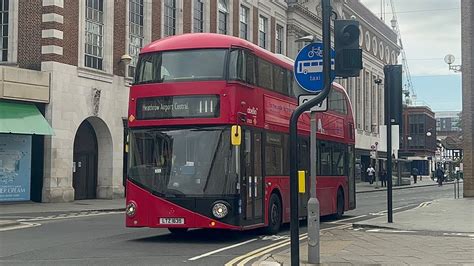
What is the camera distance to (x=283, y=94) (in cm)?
1708

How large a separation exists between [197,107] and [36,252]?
431 cm

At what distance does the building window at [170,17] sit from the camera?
38531mm

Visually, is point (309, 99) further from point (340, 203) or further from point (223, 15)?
point (223, 15)

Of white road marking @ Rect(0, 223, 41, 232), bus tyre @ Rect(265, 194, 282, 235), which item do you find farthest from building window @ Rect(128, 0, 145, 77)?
bus tyre @ Rect(265, 194, 282, 235)

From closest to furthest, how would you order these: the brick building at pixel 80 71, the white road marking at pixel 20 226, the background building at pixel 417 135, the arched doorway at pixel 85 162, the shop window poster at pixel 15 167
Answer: the white road marking at pixel 20 226
the shop window poster at pixel 15 167
the brick building at pixel 80 71
the arched doorway at pixel 85 162
the background building at pixel 417 135

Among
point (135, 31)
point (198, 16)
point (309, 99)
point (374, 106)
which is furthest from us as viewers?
point (374, 106)

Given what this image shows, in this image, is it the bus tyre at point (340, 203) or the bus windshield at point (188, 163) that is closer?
the bus windshield at point (188, 163)

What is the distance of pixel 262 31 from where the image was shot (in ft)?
167

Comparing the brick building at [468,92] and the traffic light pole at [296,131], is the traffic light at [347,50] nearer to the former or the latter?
the traffic light pole at [296,131]

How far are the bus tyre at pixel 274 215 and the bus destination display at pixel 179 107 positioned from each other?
117 inches

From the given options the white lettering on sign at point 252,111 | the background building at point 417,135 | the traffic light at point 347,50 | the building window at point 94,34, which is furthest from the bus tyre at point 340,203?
the background building at point 417,135

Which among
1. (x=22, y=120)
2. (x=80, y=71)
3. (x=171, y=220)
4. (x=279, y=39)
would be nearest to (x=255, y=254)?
(x=171, y=220)

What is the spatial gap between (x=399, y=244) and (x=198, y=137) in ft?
15.2

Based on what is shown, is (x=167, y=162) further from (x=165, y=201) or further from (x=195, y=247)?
(x=195, y=247)
